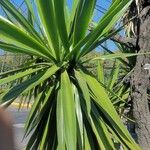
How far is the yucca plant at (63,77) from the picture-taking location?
10.2 feet

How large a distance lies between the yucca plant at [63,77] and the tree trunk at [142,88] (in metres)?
0.46

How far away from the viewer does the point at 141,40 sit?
13.3ft

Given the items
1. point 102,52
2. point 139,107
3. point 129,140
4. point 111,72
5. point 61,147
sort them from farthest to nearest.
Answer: point 111,72, point 102,52, point 139,107, point 129,140, point 61,147

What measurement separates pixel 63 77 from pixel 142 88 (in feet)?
2.56

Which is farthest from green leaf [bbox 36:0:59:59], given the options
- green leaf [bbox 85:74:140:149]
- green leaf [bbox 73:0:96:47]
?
green leaf [bbox 85:74:140:149]

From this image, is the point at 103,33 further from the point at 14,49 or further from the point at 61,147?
the point at 61,147

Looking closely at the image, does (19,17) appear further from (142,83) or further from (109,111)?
(142,83)

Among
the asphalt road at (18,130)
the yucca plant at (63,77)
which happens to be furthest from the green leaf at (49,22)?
the asphalt road at (18,130)

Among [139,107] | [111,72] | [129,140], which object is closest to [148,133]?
[139,107]

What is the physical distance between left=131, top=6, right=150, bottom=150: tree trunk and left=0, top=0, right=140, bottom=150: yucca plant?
0.46 meters

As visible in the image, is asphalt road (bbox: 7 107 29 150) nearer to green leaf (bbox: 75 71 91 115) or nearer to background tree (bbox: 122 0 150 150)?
green leaf (bbox: 75 71 91 115)

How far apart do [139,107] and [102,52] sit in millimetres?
737

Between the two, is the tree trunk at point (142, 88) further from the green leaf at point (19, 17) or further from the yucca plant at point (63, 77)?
the green leaf at point (19, 17)

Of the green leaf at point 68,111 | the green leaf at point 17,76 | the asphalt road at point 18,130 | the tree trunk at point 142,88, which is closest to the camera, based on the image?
the asphalt road at point 18,130
